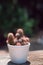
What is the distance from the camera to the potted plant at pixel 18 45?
1.05m

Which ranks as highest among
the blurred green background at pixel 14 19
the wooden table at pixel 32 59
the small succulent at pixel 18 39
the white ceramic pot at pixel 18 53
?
the blurred green background at pixel 14 19

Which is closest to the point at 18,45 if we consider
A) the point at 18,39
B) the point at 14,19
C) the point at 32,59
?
the point at 18,39

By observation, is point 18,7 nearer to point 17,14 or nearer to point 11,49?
point 17,14

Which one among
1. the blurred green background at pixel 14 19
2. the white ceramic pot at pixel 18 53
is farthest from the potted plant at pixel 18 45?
the blurred green background at pixel 14 19

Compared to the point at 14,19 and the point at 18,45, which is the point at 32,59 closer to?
the point at 18,45

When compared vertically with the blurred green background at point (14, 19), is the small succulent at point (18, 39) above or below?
below

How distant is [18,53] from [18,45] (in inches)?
1.6

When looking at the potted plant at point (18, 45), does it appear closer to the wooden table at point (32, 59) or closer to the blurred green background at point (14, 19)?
the wooden table at point (32, 59)

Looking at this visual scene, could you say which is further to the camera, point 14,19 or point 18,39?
point 14,19

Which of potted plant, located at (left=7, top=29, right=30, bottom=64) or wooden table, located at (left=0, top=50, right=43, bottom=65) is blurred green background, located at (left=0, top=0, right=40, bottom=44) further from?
potted plant, located at (left=7, top=29, right=30, bottom=64)

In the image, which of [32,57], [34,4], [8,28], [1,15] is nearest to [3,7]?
[1,15]

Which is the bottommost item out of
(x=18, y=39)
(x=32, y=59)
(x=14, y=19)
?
(x=32, y=59)

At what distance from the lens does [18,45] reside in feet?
3.45

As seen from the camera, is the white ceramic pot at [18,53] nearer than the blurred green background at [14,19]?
Yes
